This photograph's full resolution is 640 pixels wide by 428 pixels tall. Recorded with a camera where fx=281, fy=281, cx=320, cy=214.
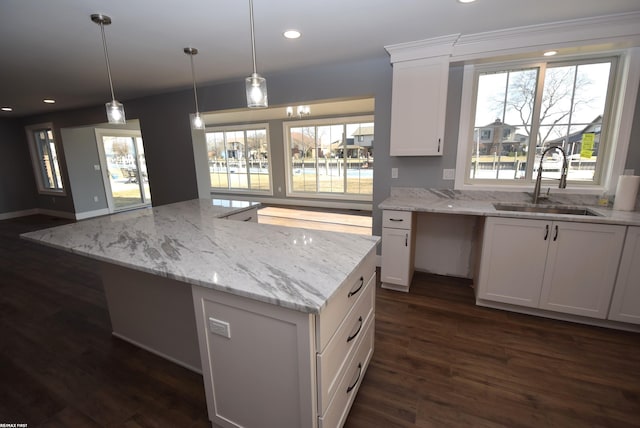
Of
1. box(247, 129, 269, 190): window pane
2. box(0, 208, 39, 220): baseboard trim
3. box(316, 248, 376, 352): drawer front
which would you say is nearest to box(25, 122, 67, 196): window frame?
box(0, 208, 39, 220): baseboard trim

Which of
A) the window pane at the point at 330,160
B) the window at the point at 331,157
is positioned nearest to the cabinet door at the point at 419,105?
the window at the point at 331,157

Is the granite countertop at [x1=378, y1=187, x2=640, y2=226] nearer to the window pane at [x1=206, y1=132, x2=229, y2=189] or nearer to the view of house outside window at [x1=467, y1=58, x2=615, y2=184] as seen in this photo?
the view of house outside window at [x1=467, y1=58, x2=615, y2=184]

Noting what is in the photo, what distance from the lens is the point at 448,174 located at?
2982mm

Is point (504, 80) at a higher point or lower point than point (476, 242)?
higher

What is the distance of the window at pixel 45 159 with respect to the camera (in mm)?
6479

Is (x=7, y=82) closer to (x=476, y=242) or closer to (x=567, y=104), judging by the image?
(x=476, y=242)

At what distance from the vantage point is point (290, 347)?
1.10m

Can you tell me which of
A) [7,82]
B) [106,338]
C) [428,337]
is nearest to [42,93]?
[7,82]

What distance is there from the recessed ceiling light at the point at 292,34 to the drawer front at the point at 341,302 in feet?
6.25

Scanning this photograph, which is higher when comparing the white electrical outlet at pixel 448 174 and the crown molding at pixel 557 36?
the crown molding at pixel 557 36

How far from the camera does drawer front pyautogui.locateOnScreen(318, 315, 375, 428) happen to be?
1245 mm

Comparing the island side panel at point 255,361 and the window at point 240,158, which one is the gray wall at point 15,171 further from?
the island side panel at point 255,361

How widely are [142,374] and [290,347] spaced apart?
1.43 m

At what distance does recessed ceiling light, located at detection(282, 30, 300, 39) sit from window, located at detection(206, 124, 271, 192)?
5560 mm
